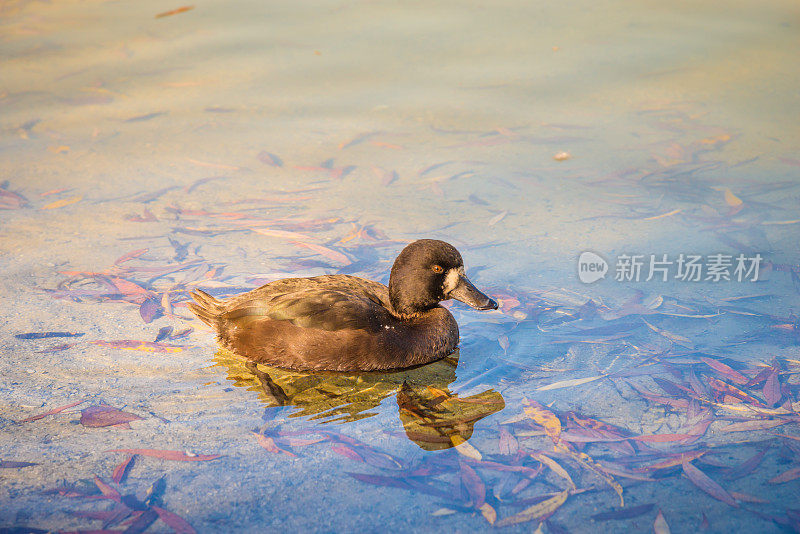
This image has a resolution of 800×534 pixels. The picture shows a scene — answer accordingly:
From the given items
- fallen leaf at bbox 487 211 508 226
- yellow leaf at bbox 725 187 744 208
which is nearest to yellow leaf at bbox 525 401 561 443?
fallen leaf at bbox 487 211 508 226

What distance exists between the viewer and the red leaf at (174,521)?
3.45 meters

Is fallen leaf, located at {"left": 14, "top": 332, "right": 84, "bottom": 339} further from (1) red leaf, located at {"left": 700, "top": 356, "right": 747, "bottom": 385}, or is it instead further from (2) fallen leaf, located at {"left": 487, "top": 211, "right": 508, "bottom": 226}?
(1) red leaf, located at {"left": 700, "top": 356, "right": 747, "bottom": 385}

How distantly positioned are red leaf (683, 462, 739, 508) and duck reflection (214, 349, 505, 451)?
1065mm

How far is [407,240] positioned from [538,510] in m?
3.09

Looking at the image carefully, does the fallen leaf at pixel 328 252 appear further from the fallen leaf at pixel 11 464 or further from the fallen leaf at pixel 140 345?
the fallen leaf at pixel 11 464

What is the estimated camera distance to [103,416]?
423 cm

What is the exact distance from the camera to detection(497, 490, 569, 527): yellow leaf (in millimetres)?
3549

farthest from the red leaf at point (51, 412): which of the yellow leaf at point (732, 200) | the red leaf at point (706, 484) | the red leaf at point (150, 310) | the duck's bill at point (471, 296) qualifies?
the yellow leaf at point (732, 200)

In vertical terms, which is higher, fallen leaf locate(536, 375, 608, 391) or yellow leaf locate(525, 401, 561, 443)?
yellow leaf locate(525, 401, 561, 443)

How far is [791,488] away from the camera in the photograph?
3754 millimetres

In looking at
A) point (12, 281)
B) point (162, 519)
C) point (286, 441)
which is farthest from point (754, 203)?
point (12, 281)

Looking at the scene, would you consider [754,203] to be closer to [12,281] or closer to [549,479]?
[549,479]

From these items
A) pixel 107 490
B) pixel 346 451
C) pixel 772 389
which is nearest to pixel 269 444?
pixel 346 451

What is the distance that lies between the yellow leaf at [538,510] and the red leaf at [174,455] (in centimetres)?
152
